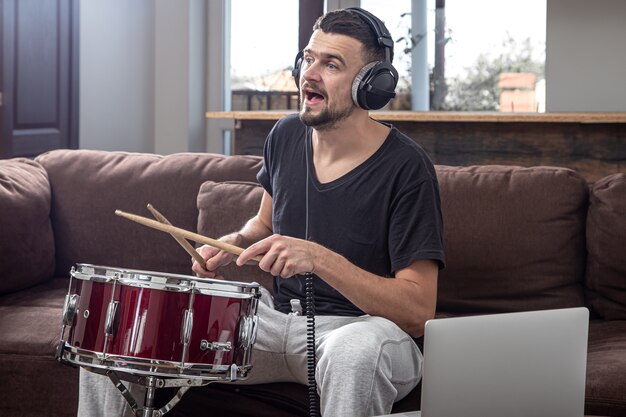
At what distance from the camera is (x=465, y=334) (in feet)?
4.92

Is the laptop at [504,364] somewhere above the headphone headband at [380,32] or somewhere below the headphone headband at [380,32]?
below

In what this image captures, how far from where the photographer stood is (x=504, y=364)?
5.04 ft

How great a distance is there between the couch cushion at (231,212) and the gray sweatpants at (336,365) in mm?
517

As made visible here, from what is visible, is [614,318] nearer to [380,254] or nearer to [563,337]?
[380,254]

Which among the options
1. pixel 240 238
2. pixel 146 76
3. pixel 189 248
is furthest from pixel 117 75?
pixel 189 248

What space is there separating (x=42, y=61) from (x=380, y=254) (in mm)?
3251

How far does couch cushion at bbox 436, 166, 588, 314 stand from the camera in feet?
8.77

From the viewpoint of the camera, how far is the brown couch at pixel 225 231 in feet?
8.18

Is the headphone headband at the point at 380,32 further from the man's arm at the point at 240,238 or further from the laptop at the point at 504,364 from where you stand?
the laptop at the point at 504,364

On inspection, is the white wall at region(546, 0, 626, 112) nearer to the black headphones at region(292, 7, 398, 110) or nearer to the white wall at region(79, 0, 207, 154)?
the white wall at region(79, 0, 207, 154)

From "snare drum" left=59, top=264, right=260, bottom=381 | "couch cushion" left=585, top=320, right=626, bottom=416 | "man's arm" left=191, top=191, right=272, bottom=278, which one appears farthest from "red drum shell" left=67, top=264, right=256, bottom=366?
"couch cushion" left=585, top=320, right=626, bottom=416

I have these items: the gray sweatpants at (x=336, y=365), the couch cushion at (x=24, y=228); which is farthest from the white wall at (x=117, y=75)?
the gray sweatpants at (x=336, y=365)

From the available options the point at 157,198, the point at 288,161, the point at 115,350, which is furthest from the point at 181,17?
the point at 115,350

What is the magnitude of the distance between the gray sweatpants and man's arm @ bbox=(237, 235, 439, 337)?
40mm
